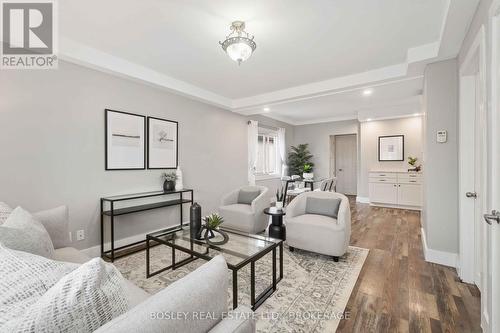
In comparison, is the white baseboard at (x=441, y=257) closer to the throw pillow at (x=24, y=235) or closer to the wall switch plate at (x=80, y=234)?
the throw pillow at (x=24, y=235)

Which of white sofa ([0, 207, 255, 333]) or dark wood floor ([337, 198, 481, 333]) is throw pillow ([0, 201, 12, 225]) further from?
dark wood floor ([337, 198, 481, 333])

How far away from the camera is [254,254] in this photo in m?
1.95

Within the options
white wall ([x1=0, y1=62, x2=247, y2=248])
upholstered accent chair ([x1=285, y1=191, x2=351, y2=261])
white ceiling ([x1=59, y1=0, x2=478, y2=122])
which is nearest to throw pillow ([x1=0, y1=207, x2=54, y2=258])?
white wall ([x1=0, y1=62, x2=247, y2=248])

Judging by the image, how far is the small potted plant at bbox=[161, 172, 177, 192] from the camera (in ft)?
12.1

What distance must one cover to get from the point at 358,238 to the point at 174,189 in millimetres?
3101

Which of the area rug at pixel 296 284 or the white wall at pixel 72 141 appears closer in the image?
the area rug at pixel 296 284

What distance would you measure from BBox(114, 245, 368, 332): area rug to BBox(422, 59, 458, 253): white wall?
889mm

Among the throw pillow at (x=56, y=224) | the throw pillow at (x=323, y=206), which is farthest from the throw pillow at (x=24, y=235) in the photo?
the throw pillow at (x=323, y=206)

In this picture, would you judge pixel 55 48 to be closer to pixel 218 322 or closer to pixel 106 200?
pixel 106 200

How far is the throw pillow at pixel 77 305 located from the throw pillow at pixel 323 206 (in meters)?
2.81

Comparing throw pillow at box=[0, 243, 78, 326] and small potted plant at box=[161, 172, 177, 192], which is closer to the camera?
throw pillow at box=[0, 243, 78, 326]

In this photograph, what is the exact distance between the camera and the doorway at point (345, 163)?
7641 millimetres

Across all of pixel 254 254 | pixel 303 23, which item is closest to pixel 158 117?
pixel 303 23

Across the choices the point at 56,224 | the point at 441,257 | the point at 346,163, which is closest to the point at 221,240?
the point at 56,224
